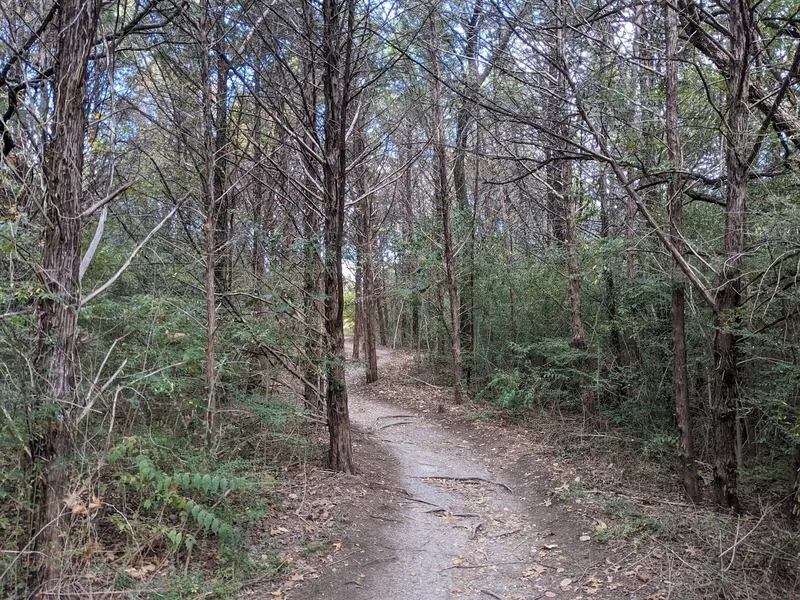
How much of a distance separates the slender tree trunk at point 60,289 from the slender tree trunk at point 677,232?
5363 mm

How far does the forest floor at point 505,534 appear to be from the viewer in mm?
4355

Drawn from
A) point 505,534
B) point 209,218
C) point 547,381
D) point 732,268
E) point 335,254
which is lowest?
point 505,534

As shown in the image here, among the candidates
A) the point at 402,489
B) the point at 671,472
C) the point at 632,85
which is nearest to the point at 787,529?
the point at 671,472

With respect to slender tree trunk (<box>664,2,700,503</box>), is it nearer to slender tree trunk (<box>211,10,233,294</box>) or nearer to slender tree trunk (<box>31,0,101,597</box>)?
slender tree trunk (<box>211,10,233,294</box>)

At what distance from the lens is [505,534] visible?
5.66m

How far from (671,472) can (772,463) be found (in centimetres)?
124

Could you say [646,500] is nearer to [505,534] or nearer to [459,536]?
[505,534]

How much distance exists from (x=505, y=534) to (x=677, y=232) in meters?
3.82

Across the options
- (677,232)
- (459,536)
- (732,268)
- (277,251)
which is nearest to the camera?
(732,268)

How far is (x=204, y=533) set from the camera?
4.71 meters

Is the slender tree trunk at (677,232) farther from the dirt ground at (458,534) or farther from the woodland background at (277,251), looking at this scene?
the dirt ground at (458,534)

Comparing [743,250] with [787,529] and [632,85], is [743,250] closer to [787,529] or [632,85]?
[787,529]

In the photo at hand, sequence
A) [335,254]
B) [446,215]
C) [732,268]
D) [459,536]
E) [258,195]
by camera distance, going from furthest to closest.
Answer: [446,215]
[258,195]
[335,254]
[459,536]
[732,268]

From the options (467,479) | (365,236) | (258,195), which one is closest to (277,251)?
(258,195)
